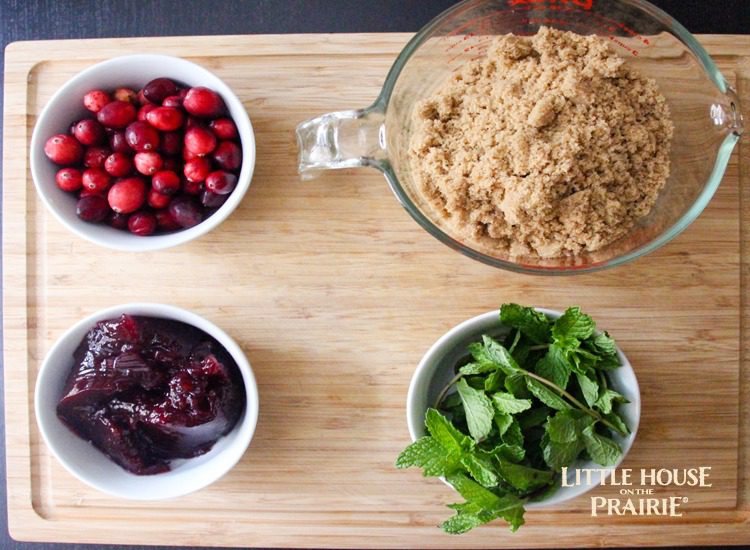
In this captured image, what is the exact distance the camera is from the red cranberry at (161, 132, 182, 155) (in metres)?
1.17

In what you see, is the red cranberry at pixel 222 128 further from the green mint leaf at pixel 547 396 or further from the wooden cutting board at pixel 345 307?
the green mint leaf at pixel 547 396

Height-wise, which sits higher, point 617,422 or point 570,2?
point 570,2

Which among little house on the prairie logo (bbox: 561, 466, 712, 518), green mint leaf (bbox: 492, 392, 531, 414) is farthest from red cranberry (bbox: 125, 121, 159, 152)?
little house on the prairie logo (bbox: 561, 466, 712, 518)

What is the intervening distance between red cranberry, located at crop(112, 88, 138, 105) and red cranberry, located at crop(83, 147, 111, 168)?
88mm

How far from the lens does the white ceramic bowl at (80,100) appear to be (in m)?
1.15

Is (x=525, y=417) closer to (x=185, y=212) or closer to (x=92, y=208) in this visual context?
(x=185, y=212)

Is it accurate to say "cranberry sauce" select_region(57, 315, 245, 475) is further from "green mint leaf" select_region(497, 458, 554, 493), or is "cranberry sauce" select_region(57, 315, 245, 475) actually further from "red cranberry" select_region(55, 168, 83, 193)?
"green mint leaf" select_region(497, 458, 554, 493)

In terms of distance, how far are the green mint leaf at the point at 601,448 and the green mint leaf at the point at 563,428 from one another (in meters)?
0.02

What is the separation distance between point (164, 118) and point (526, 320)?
621mm

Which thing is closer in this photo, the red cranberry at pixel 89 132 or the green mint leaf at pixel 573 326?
the green mint leaf at pixel 573 326

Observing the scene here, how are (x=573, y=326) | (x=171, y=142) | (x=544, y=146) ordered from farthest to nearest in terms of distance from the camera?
(x=171, y=142)
(x=573, y=326)
(x=544, y=146)

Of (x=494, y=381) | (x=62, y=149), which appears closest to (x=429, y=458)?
(x=494, y=381)

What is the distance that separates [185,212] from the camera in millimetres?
1151

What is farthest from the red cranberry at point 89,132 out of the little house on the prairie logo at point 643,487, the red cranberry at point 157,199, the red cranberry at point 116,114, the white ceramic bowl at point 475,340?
the little house on the prairie logo at point 643,487
